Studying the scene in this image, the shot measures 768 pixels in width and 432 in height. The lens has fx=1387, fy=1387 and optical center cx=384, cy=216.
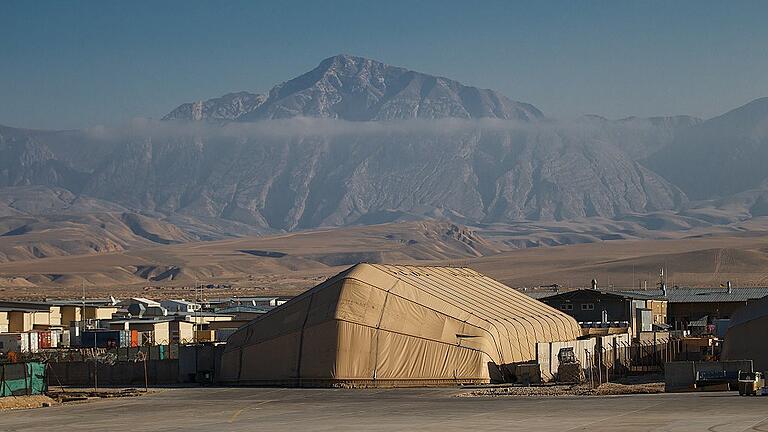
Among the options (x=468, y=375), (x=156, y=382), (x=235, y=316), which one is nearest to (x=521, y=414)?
(x=468, y=375)

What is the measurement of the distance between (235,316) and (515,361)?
40864mm

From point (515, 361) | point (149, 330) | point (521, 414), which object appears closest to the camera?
point (521, 414)

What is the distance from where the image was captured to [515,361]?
67.6m

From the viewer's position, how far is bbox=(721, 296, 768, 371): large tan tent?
186ft

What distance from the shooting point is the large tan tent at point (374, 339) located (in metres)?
63.6

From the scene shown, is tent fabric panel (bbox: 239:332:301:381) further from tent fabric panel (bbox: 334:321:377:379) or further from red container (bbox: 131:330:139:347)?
red container (bbox: 131:330:139:347)

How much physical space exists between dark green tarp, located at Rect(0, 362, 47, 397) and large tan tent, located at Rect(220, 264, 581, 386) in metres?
12.3

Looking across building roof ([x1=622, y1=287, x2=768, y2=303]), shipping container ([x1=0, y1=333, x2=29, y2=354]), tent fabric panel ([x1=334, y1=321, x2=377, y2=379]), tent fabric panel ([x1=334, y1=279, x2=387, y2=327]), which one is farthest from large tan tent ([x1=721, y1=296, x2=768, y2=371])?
building roof ([x1=622, y1=287, x2=768, y2=303])

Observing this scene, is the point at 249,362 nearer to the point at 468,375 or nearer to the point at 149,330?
the point at 468,375

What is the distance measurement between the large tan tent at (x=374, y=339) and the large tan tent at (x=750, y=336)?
1062 centimetres

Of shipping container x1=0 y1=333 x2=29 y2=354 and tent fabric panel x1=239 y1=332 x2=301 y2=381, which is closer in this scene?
tent fabric panel x1=239 y1=332 x2=301 y2=381

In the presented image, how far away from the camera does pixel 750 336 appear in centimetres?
5778

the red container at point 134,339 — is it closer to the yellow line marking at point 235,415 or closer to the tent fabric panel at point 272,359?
the tent fabric panel at point 272,359

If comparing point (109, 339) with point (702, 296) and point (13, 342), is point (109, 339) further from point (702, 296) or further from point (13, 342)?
point (702, 296)
